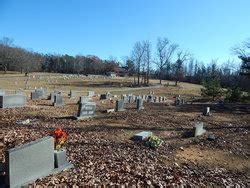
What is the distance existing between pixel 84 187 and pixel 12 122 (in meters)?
7.81

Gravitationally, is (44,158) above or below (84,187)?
above

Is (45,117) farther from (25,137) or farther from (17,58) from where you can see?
(17,58)

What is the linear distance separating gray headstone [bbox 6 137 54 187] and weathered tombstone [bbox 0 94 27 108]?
11339 millimetres

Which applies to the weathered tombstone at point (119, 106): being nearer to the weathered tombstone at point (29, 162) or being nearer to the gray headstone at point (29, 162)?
the weathered tombstone at point (29, 162)

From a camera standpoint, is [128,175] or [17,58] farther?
[17,58]

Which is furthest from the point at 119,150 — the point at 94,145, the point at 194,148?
the point at 194,148

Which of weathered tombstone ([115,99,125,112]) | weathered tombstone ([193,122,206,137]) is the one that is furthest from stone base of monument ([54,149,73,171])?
weathered tombstone ([115,99,125,112])

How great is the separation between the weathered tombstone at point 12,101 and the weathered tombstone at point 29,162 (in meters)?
11.2

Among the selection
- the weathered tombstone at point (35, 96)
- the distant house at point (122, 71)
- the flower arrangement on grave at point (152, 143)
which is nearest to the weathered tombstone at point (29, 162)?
the flower arrangement on grave at point (152, 143)

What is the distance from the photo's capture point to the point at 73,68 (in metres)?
113

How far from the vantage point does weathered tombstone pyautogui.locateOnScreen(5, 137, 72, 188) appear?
265 inches

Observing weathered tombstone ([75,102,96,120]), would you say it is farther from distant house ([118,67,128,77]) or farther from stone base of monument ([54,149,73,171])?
distant house ([118,67,128,77])

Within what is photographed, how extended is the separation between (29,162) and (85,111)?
29.0 feet

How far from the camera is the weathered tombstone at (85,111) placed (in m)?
15.6
